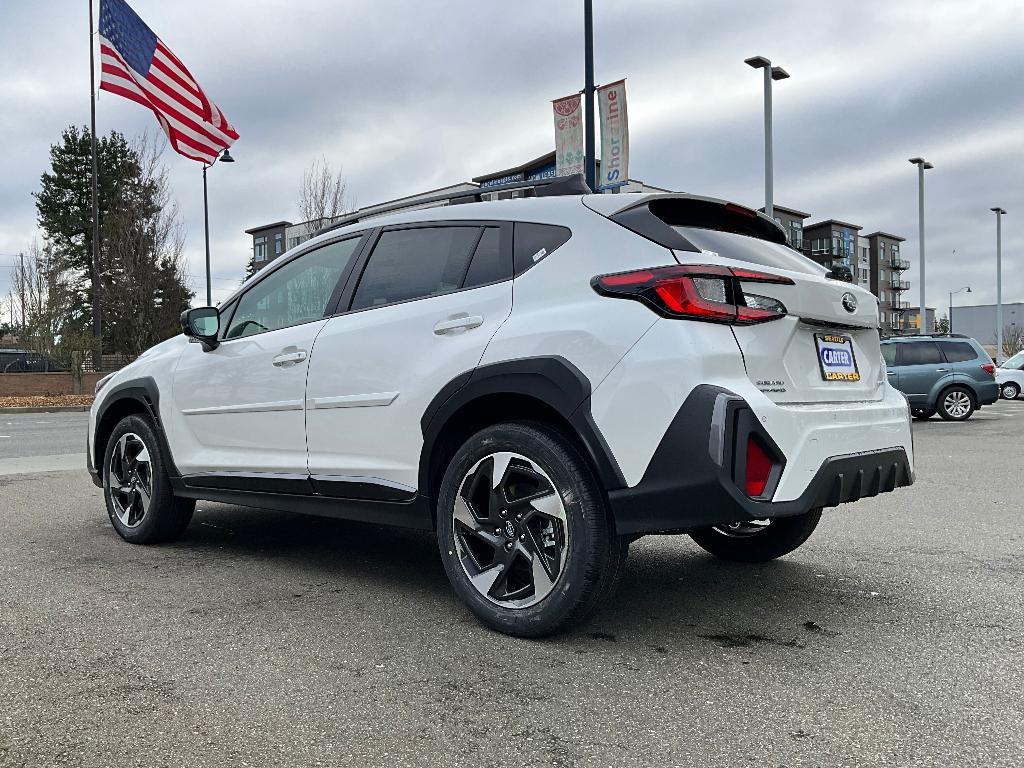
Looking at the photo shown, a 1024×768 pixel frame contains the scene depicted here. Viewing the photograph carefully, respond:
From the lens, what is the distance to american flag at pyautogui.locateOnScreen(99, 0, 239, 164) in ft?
53.7

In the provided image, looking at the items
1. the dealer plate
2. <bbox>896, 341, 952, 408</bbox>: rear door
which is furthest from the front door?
<bbox>896, 341, 952, 408</bbox>: rear door

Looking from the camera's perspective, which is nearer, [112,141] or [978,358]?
[978,358]

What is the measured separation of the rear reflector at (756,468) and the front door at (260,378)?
2.16 metres

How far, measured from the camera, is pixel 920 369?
18.8 m

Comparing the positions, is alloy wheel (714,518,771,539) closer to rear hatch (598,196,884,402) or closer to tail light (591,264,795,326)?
rear hatch (598,196,884,402)

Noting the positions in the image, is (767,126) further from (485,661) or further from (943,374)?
(485,661)

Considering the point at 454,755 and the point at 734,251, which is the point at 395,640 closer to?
the point at 454,755

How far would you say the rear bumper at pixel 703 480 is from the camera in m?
2.97

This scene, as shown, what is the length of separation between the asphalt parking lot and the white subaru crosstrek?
1.19 ft

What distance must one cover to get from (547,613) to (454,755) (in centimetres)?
94

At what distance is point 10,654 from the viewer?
3.20 metres

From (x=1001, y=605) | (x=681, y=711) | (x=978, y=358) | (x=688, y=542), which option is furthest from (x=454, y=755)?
(x=978, y=358)

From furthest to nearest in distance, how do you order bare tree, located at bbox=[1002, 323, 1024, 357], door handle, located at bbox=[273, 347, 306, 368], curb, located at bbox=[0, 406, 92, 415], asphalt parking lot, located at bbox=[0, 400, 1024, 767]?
bare tree, located at bbox=[1002, 323, 1024, 357]
curb, located at bbox=[0, 406, 92, 415]
door handle, located at bbox=[273, 347, 306, 368]
asphalt parking lot, located at bbox=[0, 400, 1024, 767]

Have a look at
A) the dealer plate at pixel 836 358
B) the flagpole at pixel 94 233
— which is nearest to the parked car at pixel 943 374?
the dealer plate at pixel 836 358
